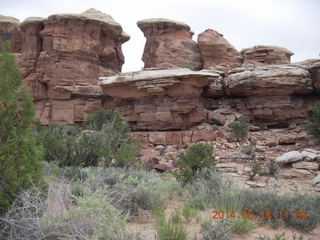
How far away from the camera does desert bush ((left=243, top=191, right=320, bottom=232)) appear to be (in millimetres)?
3693

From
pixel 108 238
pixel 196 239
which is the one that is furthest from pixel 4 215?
pixel 196 239

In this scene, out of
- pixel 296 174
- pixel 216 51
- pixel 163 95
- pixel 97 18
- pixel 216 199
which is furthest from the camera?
pixel 216 51

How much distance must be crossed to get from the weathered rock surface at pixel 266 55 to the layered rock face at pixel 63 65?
11.8 m

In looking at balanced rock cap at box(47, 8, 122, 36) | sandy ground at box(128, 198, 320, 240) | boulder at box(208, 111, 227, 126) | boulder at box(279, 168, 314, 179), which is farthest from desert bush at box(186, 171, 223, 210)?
balanced rock cap at box(47, 8, 122, 36)

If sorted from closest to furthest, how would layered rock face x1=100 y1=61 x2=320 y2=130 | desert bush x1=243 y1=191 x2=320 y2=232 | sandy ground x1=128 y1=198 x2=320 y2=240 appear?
sandy ground x1=128 y1=198 x2=320 y2=240, desert bush x1=243 y1=191 x2=320 y2=232, layered rock face x1=100 y1=61 x2=320 y2=130

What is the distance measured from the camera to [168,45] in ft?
76.8

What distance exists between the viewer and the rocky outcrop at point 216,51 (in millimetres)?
21703

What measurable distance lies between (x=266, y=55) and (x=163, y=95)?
382 inches

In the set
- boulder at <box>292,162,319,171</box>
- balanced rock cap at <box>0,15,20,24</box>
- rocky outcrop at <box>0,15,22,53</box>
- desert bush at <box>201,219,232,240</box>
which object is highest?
balanced rock cap at <box>0,15,20,24</box>

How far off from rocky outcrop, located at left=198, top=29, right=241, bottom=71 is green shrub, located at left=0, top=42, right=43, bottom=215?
63.1 feet

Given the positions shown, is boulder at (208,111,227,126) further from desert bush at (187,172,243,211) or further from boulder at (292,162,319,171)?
desert bush at (187,172,243,211)

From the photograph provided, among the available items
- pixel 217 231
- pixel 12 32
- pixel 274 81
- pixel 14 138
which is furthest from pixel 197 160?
pixel 12 32
